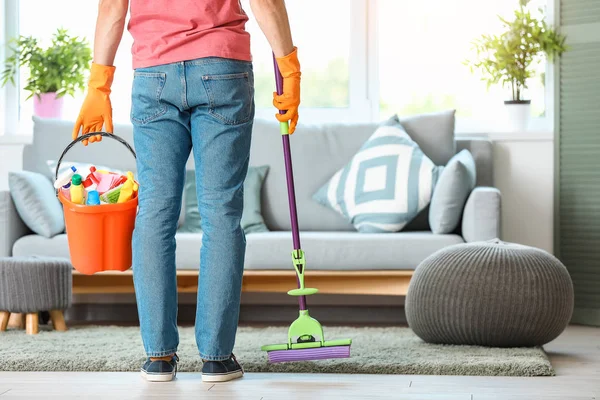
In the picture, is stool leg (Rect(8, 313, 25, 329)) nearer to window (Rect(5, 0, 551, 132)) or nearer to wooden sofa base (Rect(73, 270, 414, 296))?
wooden sofa base (Rect(73, 270, 414, 296))

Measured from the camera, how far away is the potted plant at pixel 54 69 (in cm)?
448

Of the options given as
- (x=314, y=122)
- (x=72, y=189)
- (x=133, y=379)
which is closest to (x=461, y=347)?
(x=133, y=379)

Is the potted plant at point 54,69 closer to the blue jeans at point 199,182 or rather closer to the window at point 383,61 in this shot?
the window at point 383,61

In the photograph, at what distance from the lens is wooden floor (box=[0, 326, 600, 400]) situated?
7.22 ft

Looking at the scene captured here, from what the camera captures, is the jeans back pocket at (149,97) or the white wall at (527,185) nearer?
the jeans back pocket at (149,97)

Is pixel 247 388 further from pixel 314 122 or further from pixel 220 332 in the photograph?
pixel 314 122

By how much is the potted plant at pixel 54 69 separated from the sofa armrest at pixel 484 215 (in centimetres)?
210

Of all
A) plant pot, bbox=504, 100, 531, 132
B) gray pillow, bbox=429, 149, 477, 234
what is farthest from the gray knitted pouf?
plant pot, bbox=504, 100, 531, 132

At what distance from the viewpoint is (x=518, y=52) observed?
420 centimetres

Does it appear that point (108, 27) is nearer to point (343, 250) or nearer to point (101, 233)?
point (101, 233)

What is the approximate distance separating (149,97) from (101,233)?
15.7 inches

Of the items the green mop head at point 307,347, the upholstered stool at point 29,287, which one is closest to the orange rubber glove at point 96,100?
the green mop head at point 307,347

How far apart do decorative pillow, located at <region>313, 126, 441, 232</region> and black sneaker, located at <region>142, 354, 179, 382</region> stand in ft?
5.08

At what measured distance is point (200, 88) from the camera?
Result: 7.54ft
